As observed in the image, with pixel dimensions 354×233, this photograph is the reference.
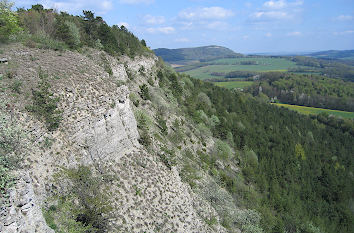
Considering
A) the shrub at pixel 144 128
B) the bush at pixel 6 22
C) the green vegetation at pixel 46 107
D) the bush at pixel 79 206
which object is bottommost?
the bush at pixel 79 206

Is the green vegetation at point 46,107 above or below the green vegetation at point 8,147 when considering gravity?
above

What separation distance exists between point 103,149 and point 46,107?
218 inches

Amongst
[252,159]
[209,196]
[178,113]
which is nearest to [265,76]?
[252,159]

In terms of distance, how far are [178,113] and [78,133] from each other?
23600 mm

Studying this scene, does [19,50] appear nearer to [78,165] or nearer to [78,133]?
[78,133]

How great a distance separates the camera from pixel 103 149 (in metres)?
18.9

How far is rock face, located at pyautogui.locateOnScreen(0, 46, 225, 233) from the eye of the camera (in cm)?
1552

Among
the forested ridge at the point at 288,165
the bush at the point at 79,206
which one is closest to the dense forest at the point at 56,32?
the bush at the point at 79,206

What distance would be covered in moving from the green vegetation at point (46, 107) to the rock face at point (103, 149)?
0.47 meters

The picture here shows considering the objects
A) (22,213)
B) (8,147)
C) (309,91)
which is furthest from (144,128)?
(309,91)

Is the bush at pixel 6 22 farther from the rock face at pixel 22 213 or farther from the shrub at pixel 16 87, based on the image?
the rock face at pixel 22 213

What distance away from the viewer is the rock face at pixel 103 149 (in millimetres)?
15523

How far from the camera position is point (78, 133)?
17547 mm

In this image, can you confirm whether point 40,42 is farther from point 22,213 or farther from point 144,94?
point 22,213
